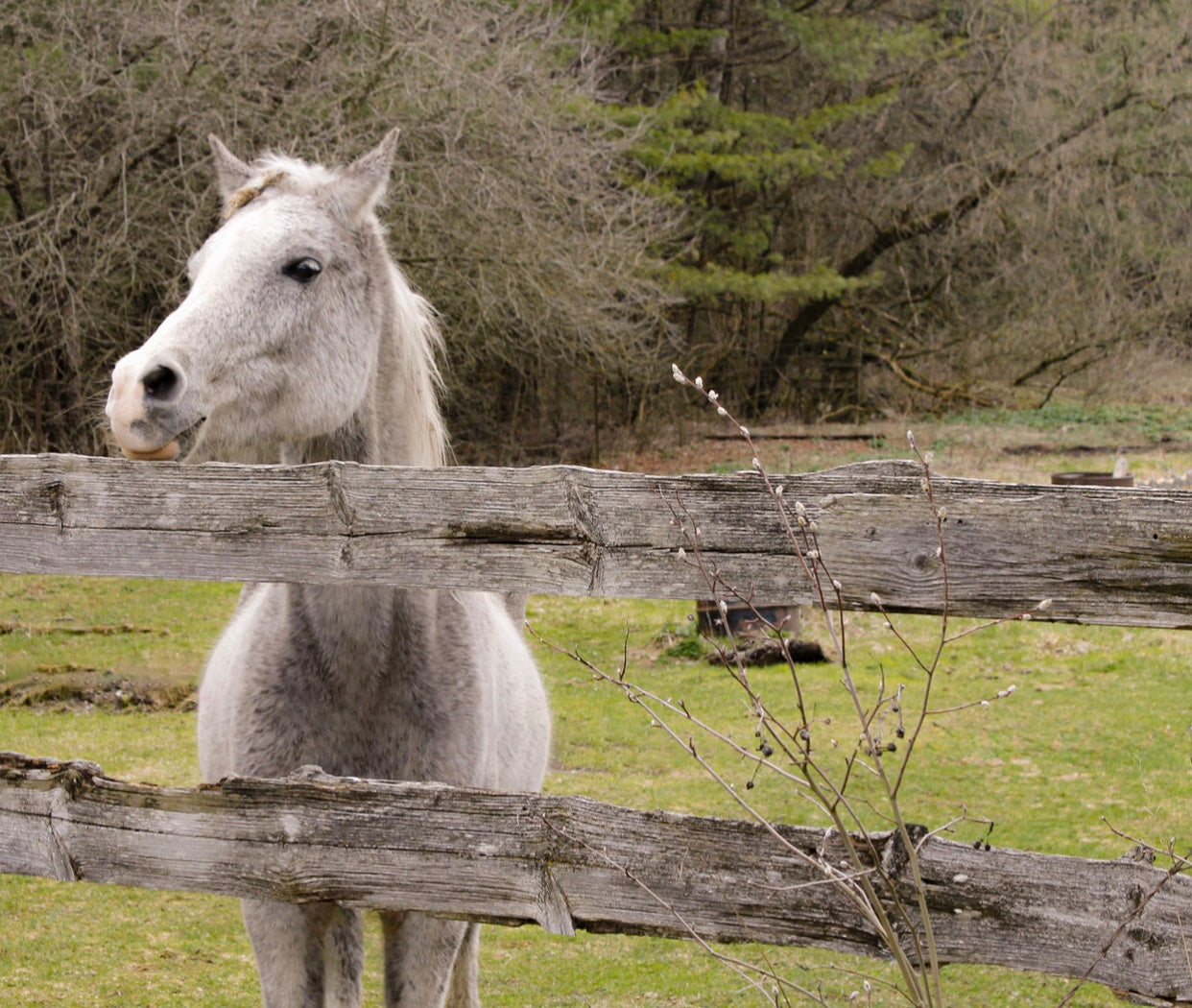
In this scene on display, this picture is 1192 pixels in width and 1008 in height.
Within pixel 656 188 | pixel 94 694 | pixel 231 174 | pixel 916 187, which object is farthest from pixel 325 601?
pixel 916 187

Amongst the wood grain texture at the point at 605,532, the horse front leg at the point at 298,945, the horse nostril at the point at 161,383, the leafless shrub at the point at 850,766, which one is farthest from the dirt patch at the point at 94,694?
the leafless shrub at the point at 850,766

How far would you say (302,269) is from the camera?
3248 millimetres

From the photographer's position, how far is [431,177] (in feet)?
46.4

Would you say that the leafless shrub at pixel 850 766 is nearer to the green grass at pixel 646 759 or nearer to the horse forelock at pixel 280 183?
the green grass at pixel 646 759

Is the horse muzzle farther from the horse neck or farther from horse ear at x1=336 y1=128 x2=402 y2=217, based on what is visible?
horse ear at x1=336 y1=128 x2=402 y2=217

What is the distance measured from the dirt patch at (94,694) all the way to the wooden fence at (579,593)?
5.45m

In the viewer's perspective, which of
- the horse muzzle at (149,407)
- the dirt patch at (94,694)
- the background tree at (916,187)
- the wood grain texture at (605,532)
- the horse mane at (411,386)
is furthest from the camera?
the background tree at (916,187)

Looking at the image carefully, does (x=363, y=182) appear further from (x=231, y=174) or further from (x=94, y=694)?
(x=94, y=694)

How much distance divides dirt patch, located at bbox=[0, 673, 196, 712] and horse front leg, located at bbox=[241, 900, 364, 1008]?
5.20 meters

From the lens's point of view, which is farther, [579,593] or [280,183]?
[280,183]

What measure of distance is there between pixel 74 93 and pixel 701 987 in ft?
37.0

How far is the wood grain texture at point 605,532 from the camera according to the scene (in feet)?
7.50

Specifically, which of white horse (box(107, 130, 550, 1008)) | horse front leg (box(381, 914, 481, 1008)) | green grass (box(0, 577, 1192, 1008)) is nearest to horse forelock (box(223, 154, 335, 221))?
white horse (box(107, 130, 550, 1008))

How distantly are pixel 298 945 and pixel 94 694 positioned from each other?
225 inches
